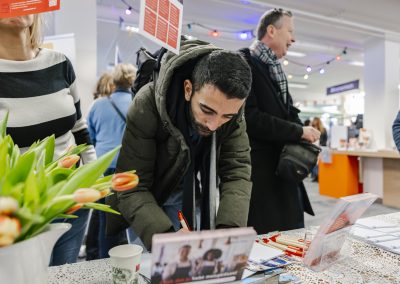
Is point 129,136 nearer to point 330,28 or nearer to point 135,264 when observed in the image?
point 135,264

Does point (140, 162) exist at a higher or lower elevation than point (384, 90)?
lower

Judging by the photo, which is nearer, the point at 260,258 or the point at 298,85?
the point at 260,258

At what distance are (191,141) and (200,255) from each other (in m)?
0.51

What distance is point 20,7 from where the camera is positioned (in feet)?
2.25

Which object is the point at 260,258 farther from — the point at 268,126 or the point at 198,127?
the point at 268,126

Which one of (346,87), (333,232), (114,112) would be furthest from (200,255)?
(346,87)

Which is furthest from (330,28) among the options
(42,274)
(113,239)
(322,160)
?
(42,274)

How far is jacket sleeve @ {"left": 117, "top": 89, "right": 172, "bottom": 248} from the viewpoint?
2.96 ft

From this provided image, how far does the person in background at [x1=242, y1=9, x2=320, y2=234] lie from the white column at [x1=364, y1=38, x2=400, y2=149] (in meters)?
4.77

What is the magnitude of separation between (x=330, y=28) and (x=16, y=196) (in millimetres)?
6346

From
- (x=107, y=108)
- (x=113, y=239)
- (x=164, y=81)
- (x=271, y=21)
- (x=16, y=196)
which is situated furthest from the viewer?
(x=107, y=108)

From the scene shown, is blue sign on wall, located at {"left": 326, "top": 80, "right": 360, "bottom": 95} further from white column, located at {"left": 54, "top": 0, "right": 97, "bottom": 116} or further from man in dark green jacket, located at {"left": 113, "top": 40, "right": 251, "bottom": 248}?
man in dark green jacket, located at {"left": 113, "top": 40, "right": 251, "bottom": 248}

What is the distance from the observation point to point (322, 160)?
18.7ft

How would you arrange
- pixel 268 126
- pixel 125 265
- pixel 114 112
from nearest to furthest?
1. pixel 125 265
2. pixel 268 126
3. pixel 114 112
